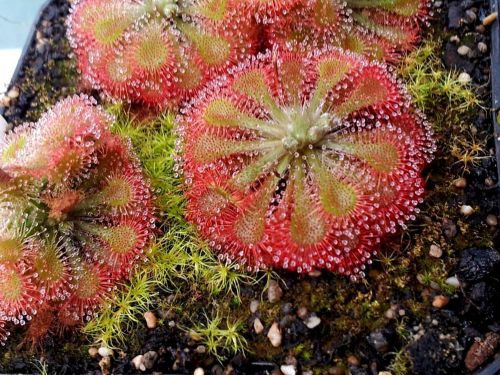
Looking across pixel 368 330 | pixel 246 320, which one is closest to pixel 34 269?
pixel 246 320

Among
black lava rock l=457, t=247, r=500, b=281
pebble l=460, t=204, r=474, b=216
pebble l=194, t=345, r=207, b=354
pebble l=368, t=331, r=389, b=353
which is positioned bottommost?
pebble l=194, t=345, r=207, b=354

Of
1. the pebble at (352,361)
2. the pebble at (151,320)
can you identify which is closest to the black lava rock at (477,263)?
the pebble at (352,361)

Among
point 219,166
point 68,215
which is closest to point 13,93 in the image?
point 68,215

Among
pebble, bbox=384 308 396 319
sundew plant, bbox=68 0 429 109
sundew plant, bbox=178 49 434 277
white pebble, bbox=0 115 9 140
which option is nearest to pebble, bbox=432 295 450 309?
pebble, bbox=384 308 396 319

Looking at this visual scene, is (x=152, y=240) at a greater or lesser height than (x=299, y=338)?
greater

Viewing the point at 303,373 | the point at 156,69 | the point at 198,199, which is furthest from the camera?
the point at 156,69

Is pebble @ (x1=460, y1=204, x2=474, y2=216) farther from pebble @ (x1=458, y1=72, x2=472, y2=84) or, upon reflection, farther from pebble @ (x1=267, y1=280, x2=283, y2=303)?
pebble @ (x1=267, y1=280, x2=283, y2=303)

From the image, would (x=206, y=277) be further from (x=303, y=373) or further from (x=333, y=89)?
(x=333, y=89)
